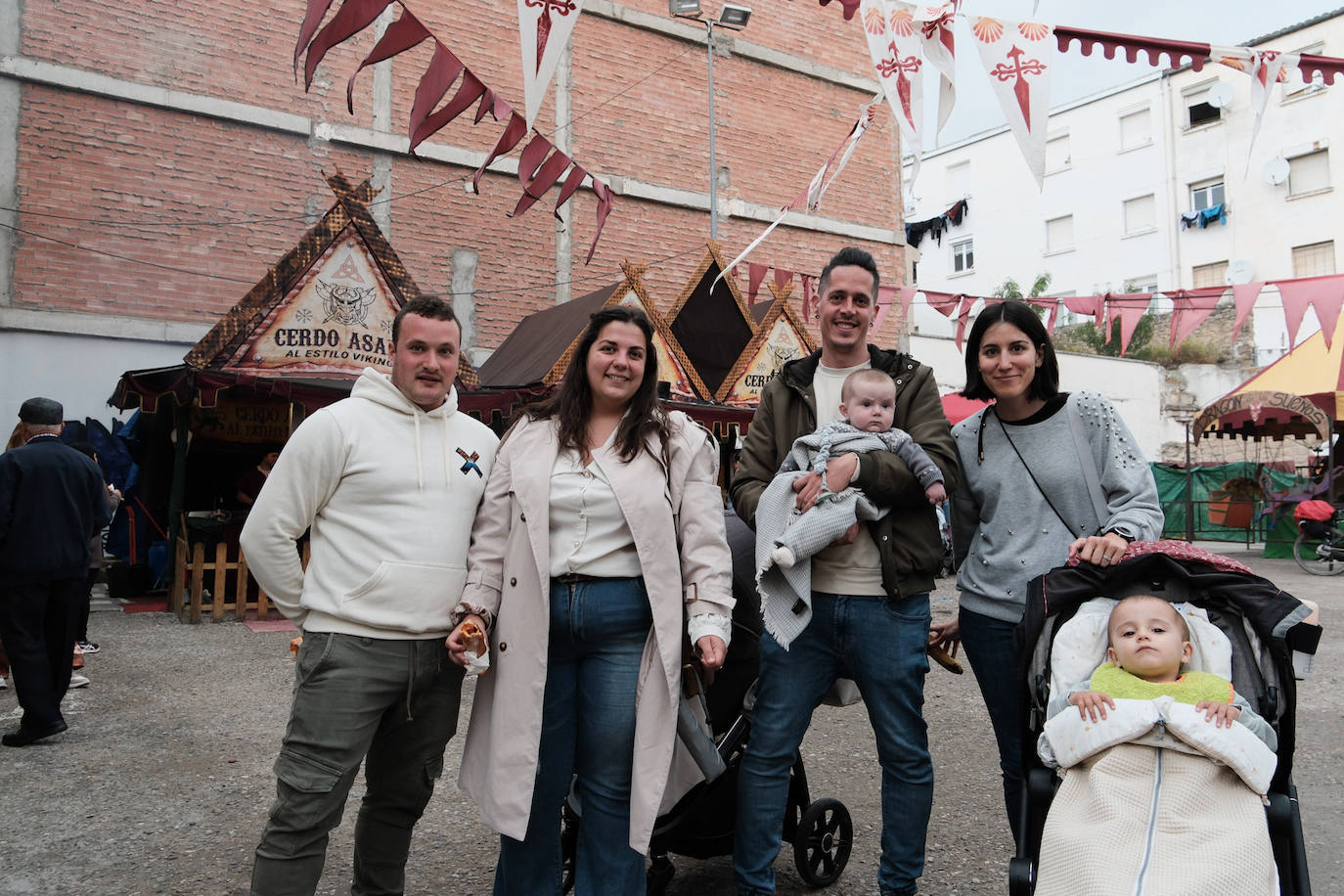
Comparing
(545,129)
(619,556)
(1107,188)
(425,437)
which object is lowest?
(619,556)

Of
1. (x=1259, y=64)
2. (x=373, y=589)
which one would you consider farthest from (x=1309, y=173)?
(x=373, y=589)

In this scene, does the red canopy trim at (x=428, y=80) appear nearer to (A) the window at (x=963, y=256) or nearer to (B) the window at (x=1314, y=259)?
(B) the window at (x=1314, y=259)

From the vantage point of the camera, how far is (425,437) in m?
2.71

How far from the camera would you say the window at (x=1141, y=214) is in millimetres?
31203

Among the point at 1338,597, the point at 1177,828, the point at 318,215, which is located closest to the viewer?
the point at 1177,828

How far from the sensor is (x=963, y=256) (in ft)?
128

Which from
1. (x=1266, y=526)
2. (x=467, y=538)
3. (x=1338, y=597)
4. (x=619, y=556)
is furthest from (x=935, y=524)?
(x=1266, y=526)

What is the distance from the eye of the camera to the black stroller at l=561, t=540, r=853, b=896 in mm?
Result: 3027

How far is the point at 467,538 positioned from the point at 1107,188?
116ft

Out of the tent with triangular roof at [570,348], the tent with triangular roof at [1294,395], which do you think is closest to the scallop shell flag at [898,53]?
the tent with triangular roof at [570,348]

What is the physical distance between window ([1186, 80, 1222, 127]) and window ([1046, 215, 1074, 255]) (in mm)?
5316

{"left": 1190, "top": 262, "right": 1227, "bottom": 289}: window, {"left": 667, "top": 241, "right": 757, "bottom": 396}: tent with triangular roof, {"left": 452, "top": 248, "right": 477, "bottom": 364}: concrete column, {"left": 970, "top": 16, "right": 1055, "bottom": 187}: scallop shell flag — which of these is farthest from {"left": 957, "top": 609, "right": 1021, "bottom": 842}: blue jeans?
{"left": 1190, "top": 262, "right": 1227, "bottom": 289}: window

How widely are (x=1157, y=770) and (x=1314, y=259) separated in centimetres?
3207

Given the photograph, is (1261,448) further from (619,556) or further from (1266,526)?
(619,556)
